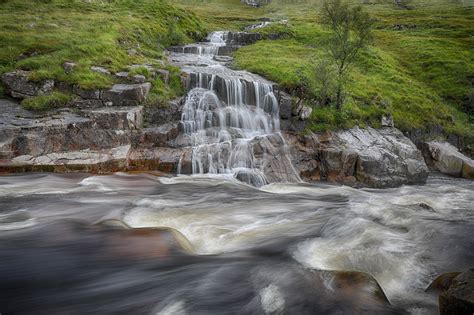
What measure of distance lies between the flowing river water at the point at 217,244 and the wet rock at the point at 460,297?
941 mm

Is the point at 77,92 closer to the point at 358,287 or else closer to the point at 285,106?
the point at 285,106

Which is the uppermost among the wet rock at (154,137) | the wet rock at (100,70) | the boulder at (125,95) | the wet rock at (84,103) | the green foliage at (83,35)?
the green foliage at (83,35)

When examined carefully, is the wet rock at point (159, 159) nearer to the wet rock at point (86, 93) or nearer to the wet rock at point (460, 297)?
the wet rock at point (86, 93)

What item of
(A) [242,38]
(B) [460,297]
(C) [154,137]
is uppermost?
(A) [242,38]

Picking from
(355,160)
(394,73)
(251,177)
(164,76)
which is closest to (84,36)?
(164,76)

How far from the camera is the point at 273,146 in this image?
15773 millimetres

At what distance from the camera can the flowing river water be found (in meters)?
5.06

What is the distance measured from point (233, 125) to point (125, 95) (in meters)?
5.52

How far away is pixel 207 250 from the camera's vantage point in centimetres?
738

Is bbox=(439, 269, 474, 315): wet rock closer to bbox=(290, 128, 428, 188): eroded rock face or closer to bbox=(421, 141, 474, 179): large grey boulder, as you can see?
bbox=(290, 128, 428, 188): eroded rock face

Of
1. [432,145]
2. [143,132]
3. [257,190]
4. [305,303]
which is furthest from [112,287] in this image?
[432,145]

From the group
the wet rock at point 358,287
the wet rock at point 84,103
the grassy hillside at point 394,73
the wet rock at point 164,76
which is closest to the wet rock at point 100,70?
the wet rock at point 84,103

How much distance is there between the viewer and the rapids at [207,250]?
16.6 ft

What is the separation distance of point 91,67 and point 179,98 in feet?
15.5
